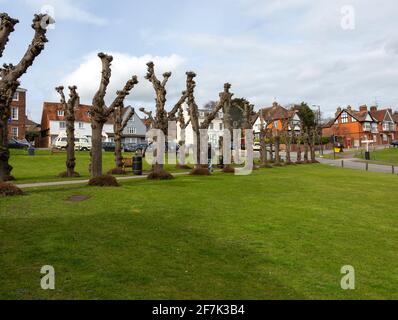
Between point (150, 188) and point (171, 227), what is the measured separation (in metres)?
7.76

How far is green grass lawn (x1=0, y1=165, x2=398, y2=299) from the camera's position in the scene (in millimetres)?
6836

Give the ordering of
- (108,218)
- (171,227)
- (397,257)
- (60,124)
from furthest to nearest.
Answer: (60,124), (108,218), (171,227), (397,257)

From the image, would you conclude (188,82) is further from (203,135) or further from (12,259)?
(12,259)

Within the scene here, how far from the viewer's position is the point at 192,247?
358 inches

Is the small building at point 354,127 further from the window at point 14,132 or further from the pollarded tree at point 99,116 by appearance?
the pollarded tree at point 99,116

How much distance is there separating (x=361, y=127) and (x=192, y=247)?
327ft

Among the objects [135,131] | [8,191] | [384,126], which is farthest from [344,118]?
[8,191]

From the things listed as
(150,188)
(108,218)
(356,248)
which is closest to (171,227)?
(108,218)

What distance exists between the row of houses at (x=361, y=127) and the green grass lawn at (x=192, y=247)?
90.4 meters

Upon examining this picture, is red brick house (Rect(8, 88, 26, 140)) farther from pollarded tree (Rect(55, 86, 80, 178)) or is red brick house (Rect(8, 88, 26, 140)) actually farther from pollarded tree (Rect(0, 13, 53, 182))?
pollarded tree (Rect(0, 13, 53, 182))

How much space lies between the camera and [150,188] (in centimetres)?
1838

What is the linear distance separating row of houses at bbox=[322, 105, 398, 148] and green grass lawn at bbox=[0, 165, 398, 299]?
297 feet

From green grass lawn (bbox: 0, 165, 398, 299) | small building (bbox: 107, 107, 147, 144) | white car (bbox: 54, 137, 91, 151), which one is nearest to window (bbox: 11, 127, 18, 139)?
white car (bbox: 54, 137, 91, 151)
